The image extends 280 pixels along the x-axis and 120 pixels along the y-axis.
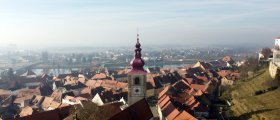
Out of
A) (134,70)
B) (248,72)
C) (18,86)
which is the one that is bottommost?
(18,86)

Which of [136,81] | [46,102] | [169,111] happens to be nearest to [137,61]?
[136,81]

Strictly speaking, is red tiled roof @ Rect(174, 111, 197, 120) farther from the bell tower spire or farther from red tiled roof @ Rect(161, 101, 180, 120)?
the bell tower spire

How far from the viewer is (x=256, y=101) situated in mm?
57000

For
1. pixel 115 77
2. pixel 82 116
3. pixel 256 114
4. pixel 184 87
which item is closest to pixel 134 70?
pixel 82 116

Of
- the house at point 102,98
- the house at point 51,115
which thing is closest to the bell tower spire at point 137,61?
the house at point 51,115

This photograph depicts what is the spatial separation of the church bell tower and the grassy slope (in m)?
17.4

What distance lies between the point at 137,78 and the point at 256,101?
2442 centimetres

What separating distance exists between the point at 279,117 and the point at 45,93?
210 ft

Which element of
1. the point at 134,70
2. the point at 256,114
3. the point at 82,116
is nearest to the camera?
the point at 82,116

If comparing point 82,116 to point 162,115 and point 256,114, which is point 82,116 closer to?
point 162,115

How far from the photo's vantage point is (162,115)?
47.5 metres

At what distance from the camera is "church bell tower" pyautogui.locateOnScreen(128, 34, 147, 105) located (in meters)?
41.6

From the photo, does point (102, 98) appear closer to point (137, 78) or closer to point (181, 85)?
point (137, 78)

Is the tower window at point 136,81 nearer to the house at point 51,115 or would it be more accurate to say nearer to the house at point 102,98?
the house at point 51,115
